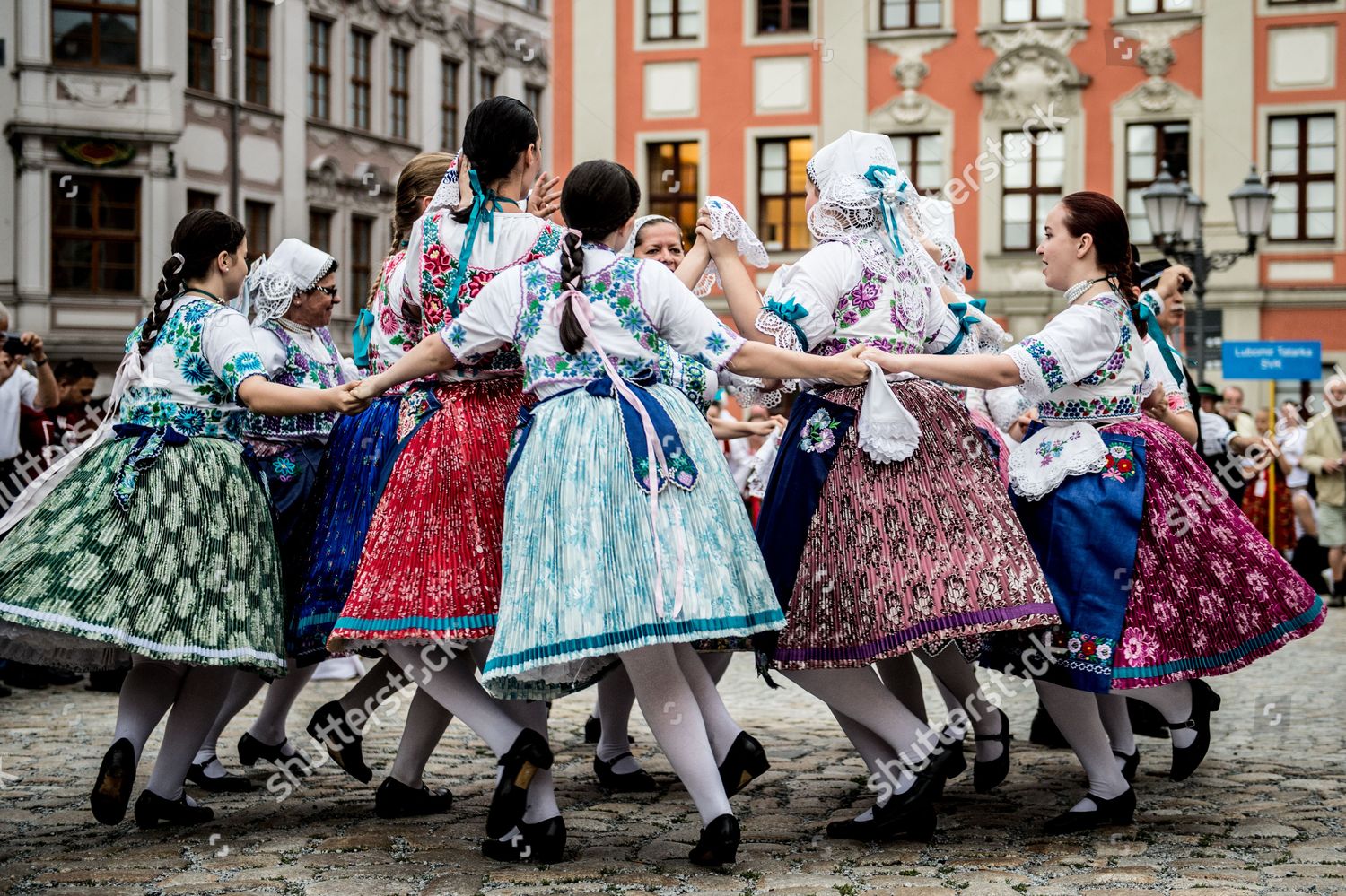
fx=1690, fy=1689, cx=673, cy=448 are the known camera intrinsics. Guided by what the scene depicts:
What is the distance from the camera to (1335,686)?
313 inches

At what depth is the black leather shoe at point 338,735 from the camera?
488cm

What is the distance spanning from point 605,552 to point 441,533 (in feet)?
1.89

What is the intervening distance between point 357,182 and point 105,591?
964 inches

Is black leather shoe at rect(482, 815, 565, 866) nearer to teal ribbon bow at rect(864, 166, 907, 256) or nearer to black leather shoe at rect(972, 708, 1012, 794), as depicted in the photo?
black leather shoe at rect(972, 708, 1012, 794)

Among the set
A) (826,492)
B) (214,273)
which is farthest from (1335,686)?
(214,273)

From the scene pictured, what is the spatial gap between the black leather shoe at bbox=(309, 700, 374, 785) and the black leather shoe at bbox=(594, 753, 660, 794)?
797 mm

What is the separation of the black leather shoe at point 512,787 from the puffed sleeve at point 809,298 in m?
1.23

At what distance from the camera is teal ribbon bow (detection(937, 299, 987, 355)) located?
4.91 meters

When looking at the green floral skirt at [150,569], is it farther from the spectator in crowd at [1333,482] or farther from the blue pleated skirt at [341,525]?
the spectator in crowd at [1333,482]

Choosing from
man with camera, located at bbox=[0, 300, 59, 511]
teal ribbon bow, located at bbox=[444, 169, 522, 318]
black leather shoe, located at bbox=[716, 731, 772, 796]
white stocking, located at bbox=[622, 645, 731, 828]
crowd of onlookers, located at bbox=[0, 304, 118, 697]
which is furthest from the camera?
man with camera, located at bbox=[0, 300, 59, 511]

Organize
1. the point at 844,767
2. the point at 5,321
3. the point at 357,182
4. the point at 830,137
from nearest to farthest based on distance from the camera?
the point at 844,767 → the point at 5,321 → the point at 830,137 → the point at 357,182

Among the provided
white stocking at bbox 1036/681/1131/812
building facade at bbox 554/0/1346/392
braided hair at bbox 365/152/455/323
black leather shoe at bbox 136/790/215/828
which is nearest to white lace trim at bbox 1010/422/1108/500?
white stocking at bbox 1036/681/1131/812

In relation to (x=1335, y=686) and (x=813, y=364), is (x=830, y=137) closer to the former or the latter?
(x=1335, y=686)

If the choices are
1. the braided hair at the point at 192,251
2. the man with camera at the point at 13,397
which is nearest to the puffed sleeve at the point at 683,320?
the braided hair at the point at 192,251
